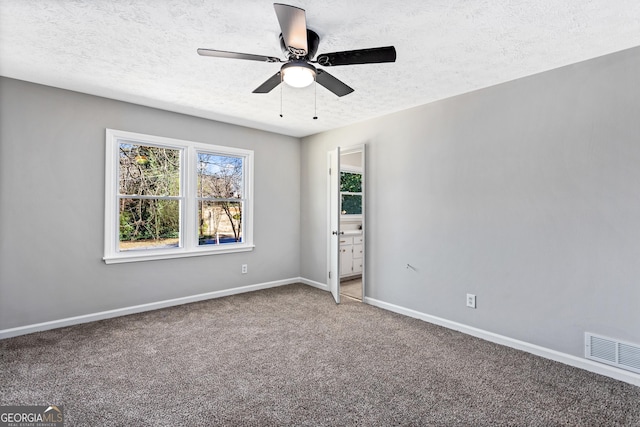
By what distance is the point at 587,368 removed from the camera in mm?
2551

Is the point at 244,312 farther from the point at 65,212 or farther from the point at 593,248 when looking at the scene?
the point at 593,248

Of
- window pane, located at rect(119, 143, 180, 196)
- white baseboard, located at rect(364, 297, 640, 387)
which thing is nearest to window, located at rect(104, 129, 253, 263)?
window pane, located at rect(119, 143, 180, 196)

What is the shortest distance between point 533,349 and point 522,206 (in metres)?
1.26

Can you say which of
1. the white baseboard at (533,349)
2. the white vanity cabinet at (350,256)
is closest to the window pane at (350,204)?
the white vanity cabinet at (350,256)

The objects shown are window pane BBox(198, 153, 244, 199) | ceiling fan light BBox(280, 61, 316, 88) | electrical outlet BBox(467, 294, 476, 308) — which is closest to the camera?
ceiling fan light BBox(280, 61, 316, 88)

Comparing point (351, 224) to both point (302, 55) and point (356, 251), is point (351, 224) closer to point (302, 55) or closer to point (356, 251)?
point (356, 251)

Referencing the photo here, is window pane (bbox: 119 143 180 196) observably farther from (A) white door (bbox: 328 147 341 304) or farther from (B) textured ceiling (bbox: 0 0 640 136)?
(A) white door (bbox: 328 147 341 304)

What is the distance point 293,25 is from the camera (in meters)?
1.80

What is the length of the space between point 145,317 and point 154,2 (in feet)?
10.4

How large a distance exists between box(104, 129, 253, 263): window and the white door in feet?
4.09

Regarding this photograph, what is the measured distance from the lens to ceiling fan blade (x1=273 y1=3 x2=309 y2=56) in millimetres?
1661

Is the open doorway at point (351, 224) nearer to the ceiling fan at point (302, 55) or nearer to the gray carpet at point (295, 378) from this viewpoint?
the gray carpet at point (295, 378)

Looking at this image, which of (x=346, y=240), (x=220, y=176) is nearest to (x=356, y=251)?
(x=346, y=240)

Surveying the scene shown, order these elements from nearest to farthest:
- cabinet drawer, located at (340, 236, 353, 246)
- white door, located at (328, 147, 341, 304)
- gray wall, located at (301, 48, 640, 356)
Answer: gray wall, located at (301, 48, 640, 356) → white door, located at (328, 147, 341, 304) → cabinet drawer, located at (340, 236, 353, 246)
